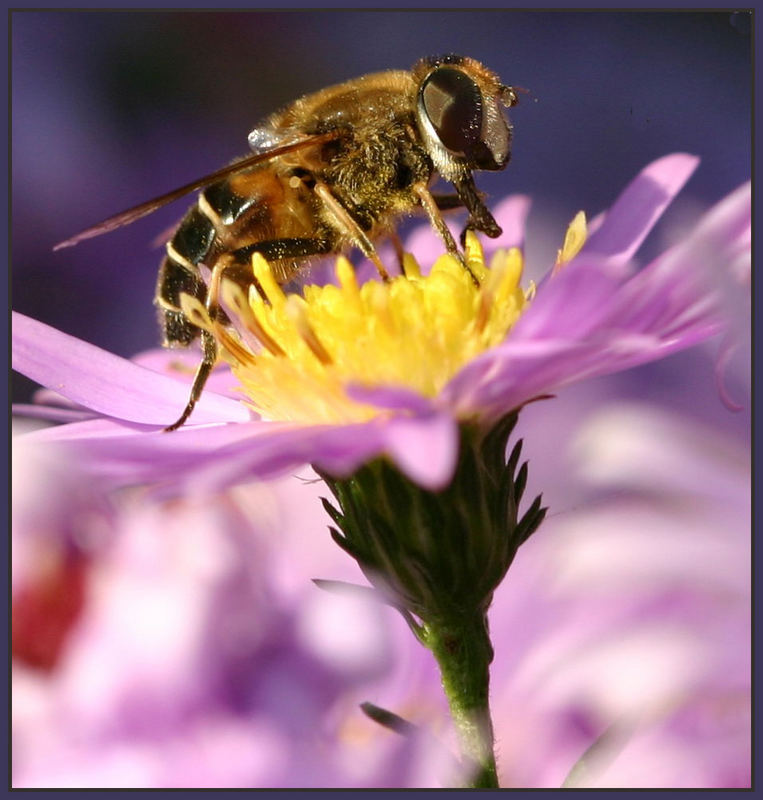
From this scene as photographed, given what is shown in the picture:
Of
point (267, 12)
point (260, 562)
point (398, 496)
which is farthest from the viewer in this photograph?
point (260, 562)

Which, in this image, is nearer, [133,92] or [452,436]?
[452,436]

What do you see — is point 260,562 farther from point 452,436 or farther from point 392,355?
point 452,436

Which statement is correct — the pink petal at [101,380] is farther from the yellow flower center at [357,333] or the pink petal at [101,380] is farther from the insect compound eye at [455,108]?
the insect compound eye at [455,108]

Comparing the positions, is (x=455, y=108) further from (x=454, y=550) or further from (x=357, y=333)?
(x=454, y=550)

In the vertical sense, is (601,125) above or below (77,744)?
above

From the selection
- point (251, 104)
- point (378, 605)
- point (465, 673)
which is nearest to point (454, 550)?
point (465, 673)

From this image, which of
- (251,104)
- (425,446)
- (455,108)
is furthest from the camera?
(251,104)

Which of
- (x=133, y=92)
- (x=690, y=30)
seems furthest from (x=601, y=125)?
(x=133, y=92)
